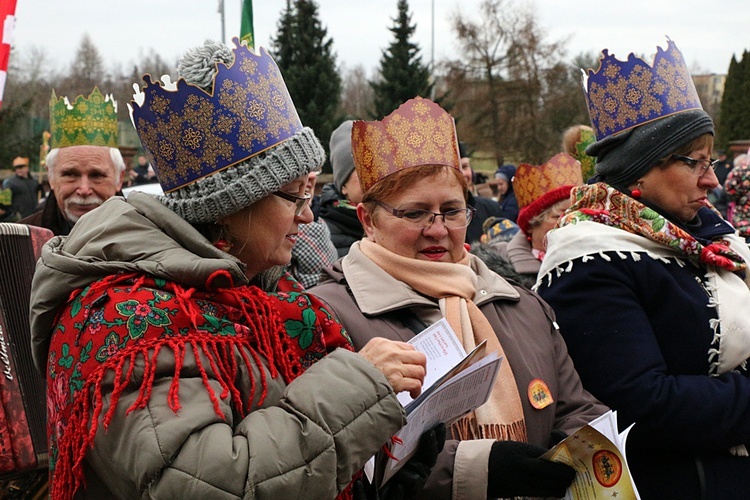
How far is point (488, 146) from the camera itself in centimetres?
3847

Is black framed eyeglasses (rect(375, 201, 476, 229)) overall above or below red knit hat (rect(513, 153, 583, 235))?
above

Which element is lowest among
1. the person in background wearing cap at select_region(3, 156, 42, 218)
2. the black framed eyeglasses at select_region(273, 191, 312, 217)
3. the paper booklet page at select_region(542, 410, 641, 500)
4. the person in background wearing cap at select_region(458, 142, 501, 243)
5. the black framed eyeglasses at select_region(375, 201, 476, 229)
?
the person in background wearing cap at select_region(3, 156, 42, 218)

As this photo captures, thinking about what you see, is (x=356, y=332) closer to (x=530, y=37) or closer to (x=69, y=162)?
(x=69, y=162)

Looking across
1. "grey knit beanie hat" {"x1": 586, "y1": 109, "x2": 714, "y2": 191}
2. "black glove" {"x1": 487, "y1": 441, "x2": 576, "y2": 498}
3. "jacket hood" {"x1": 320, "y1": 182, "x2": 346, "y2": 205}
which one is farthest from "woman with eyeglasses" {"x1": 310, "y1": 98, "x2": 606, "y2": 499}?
"jacket hood" {"x1": 320, "y1": 182, "x2": 346, "y2": 205}

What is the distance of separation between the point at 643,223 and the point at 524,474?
43.6 inches

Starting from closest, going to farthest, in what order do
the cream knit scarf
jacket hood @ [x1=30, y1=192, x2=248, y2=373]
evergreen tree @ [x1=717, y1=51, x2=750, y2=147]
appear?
jacket hood @ [x1=30, y1=192, x2=248, y2=373] < the cream knit scarf < evergreen tree @ [x1=717, y1=51, x2=750, y2=147]

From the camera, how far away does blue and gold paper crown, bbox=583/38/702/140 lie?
3170 millimetres

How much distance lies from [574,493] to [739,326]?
36.9 inches

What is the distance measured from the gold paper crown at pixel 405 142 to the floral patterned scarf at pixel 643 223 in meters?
0.54

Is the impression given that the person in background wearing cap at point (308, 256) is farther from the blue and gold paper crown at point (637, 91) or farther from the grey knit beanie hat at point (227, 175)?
the grey knit beanie hat at point (227, 175)

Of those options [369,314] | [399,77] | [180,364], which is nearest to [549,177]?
[369,314]

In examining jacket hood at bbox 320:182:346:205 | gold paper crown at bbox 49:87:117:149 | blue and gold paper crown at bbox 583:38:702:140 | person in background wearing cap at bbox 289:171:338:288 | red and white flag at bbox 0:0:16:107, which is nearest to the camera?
blue and gold paper crown at bbox 583:38:702:140

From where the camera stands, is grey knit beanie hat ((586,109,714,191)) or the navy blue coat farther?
grey knit beanie hat ((586,109,714,191))

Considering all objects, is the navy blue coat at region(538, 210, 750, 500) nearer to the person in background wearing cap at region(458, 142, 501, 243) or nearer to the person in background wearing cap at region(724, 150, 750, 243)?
the person in background wearing cap at region(724, 150, 750, 243)
